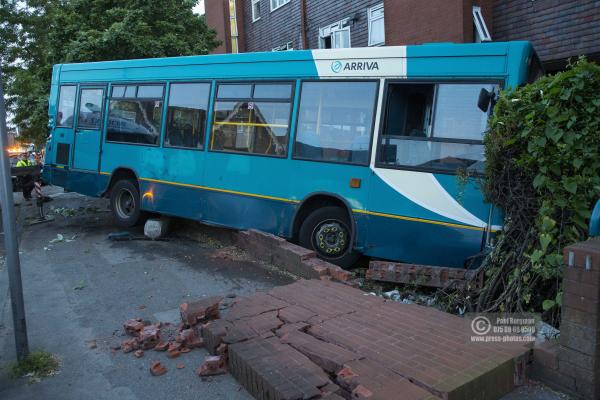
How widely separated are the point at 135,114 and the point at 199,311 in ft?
18.5

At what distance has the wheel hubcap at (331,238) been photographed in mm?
6766

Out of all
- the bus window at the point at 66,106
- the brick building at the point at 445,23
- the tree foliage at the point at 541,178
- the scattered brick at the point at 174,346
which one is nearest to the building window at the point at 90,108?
the bus window at the point at 66,106

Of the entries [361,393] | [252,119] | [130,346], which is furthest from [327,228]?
[361,393]

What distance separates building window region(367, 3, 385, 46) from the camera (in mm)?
13156

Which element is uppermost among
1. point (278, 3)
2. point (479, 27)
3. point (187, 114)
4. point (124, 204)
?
point (278, 3)

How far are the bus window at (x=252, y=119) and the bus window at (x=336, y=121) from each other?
304 mm

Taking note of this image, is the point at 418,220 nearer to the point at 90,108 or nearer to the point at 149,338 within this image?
the point at 149,338

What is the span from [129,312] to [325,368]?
9.17 feet

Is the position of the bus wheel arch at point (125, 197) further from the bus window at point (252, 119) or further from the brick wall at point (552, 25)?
the brick wall at point (552, 25)

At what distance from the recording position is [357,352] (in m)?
3.63

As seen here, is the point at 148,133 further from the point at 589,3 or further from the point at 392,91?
the point at 589,3

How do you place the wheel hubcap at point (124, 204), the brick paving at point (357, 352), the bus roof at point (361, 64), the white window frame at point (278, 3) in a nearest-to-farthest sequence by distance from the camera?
1. the brick paving at point (357, 352)
2. the bus roof at point (361, 64)
3. the wheel hubcap at point (124, 204)
4. the white window frame at point (278, 3)

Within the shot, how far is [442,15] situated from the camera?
35.1 ft

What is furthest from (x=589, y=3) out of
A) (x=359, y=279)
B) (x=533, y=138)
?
(x=359, y=279)
